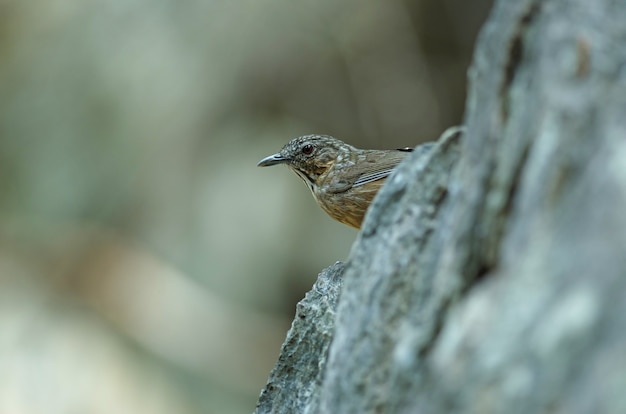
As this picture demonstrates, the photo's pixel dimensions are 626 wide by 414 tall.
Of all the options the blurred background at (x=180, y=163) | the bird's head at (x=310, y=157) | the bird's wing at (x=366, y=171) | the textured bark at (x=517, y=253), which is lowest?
the textured bark at (x=517, y=253)

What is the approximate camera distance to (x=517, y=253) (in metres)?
2.40

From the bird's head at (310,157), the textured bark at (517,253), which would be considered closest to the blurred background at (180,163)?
the bird's head at (310,157)

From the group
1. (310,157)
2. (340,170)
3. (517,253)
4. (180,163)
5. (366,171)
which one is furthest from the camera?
(180,163)

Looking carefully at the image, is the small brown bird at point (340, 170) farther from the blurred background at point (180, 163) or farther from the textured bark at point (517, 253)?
the blurred background at point (180, 163)

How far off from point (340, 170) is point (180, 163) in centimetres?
627

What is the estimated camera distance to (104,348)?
11.7 m

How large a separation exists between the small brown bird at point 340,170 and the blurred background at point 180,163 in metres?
5.45

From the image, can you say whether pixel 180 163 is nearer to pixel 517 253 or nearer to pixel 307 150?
pixel 307 150

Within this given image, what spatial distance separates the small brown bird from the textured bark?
11.0 ft

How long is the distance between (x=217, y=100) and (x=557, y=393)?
434 inches

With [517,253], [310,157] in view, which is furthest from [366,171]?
[517,253]

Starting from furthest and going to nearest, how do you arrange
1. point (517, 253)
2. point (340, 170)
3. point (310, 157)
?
point (310, 157) < point (340, 170) < point (517, 253)

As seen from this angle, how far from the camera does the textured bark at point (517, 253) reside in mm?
2176

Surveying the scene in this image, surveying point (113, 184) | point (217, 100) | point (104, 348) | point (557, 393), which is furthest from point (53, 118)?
point (557, 393)
